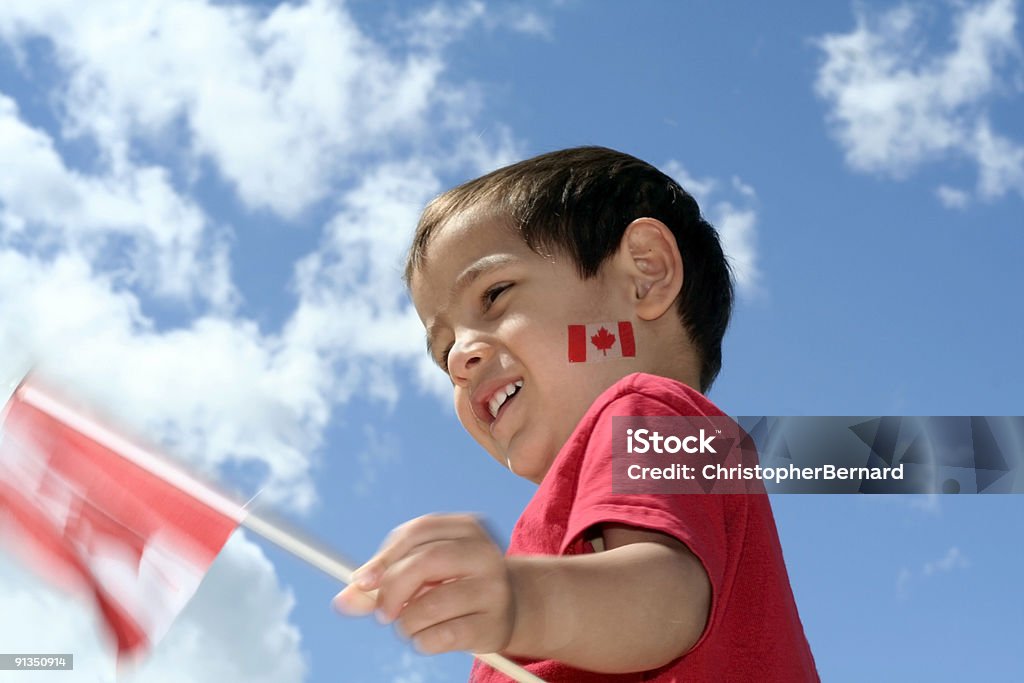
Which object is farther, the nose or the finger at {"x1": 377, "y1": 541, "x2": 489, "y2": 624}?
the nose

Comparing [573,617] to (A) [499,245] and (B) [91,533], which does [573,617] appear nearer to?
(B) [91,533]

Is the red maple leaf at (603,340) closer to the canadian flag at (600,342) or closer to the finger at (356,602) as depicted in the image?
the canadian flag at (600,342)

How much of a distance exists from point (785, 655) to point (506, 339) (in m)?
1.04

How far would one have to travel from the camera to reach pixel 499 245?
3221 millimetres

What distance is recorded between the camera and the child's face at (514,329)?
2953 mm

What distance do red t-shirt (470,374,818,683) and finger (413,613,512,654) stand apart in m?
0.39

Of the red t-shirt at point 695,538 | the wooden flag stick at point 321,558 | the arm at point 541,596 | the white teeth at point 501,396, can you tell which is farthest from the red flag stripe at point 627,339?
the wooden flag stick at point 321,558

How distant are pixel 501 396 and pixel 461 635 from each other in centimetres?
143

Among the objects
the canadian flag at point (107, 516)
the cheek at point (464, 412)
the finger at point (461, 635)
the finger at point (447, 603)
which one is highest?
the cheek at point (464, 412)

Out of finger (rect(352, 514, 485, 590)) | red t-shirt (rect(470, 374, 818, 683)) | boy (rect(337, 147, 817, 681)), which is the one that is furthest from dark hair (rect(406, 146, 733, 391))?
finger (rect(352, 514, 485, 590))

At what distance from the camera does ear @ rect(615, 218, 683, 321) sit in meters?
3.22

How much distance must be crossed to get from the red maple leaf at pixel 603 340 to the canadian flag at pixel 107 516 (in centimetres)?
104

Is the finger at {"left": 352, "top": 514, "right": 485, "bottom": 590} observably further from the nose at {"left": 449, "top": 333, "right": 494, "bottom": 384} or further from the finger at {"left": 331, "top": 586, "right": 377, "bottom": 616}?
the nose at {"left": 449, "top": 333, "right": 494, "bottom": 384}

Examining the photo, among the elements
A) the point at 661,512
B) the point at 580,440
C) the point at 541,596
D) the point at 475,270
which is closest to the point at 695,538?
the point at 661,512
